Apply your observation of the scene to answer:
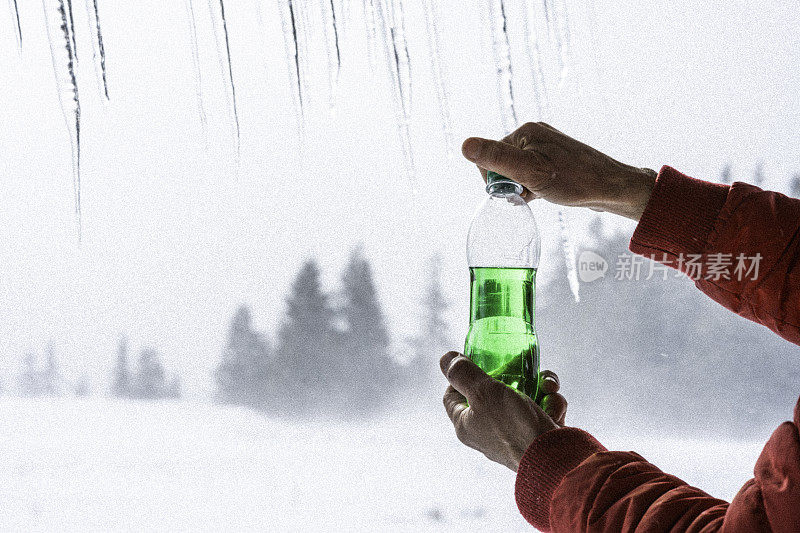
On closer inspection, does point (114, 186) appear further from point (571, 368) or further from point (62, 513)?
point (571, 368)

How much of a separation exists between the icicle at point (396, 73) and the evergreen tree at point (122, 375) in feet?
2.14

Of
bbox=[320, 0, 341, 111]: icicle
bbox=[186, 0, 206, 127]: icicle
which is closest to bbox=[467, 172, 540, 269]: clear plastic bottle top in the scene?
bbox=[320, 0, 341, 111]: icicle

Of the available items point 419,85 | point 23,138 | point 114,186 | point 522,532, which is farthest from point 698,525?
point 23,138

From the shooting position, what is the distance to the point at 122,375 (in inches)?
48.9

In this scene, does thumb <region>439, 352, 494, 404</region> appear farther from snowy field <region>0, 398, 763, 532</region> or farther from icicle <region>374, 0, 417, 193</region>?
snowy field <region>0, 398, 763, 532</region>

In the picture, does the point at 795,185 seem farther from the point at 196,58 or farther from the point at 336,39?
the point at 196,58

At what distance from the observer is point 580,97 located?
1.29 meters

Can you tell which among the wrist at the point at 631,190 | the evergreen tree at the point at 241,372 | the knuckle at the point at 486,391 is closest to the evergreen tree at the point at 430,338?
the evergreen tree at the point at 241,372

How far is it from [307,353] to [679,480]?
0.87 metres

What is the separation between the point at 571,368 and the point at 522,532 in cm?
33

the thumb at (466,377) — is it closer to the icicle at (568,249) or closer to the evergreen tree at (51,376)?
the icicle at (568,249)

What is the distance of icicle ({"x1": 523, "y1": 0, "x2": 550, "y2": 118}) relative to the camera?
1.16 m

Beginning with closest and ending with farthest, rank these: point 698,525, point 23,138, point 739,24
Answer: point 698,525, point 23,138, point 739,24

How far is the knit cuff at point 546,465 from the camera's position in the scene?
1.69 feet
